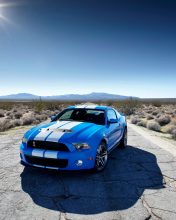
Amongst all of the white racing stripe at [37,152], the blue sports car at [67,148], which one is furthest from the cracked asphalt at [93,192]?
the white racing stripe at [37,152]

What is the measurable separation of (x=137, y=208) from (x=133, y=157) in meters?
2.48

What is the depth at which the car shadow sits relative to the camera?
263 centimetres

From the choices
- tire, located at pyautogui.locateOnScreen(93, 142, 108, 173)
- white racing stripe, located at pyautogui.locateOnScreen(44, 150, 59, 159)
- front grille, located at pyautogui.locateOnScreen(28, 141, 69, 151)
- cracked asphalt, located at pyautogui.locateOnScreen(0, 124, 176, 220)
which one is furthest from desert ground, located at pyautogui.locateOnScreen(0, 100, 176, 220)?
front grille, located at pyautogui.locateOnScreen(28, 141, 69, 151)

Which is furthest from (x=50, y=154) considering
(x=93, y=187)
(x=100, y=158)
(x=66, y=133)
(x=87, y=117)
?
(x=87, y=117)

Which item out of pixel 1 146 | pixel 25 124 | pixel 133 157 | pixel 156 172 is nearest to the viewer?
pixel 156 172

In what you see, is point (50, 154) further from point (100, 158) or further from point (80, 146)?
point (100, 158)

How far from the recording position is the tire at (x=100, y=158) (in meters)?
3.62

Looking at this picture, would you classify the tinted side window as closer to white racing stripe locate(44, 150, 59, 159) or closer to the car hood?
the car hood

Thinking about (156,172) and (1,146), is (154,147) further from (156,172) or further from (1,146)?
(1,146)

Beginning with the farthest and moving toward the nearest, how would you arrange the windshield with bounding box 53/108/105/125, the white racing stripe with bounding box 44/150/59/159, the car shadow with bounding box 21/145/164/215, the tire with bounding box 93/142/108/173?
1. the windshield with bounding box 53/108/105/125
2. the tire with bounding box 93/142/108/173
3. the white racing stripe with bounding box 44/150/59/159
4. the car shadow with bounding box 21/145/164/215

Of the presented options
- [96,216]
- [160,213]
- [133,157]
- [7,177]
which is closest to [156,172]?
[133,157]

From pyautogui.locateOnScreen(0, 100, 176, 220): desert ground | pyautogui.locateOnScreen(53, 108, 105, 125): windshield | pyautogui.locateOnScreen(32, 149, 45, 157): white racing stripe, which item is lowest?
pyautogui.locateOnScreen(0, 100, 176, 220): desert ground

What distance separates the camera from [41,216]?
235 cm

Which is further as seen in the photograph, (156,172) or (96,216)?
(156,172)
